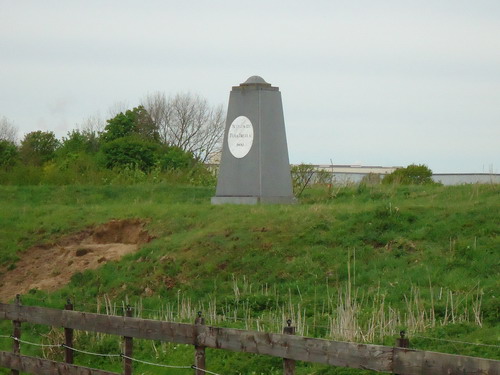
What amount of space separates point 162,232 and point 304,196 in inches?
210

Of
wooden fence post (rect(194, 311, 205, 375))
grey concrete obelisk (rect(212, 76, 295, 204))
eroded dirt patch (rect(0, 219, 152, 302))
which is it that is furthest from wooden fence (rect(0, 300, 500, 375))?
grey concrete obelisk (rect(212, 76, 295, 204))

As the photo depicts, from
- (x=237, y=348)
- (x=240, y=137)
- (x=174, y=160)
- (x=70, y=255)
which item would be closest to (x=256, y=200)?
(x=240, y=137)

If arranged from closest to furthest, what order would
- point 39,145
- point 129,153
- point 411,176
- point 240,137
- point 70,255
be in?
point 70,255 < point 240,137 < point 411,176 < point 129,153 < point 39,145

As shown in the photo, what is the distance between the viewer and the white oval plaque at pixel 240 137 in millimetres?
28188

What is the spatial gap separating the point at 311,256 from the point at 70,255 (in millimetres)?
6621

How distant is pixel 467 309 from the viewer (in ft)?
52.7

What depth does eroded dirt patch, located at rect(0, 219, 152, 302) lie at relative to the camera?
23734mm

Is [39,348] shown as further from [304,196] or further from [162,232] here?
[304,196]

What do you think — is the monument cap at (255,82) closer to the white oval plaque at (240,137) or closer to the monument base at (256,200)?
the white oval plaque at (240,137)

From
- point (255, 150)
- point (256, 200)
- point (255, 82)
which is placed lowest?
point (256, 200)

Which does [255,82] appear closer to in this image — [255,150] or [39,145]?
[255,150]

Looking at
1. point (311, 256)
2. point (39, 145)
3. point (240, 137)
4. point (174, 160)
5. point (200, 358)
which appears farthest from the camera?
point (39, 145)

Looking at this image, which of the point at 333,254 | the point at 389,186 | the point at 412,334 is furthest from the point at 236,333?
the point at 389,186

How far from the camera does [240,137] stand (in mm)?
28359
